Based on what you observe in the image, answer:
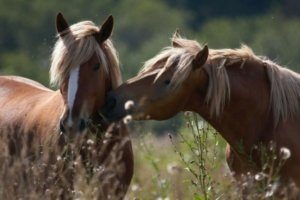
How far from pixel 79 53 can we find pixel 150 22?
44.3 m

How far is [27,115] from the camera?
424 inches

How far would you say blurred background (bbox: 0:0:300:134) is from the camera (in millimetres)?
43750

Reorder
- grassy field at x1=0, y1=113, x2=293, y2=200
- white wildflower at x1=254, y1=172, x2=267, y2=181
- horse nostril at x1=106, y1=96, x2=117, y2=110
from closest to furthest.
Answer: white wildflower at x1=254, y1=172, x2=267, y2=181
grassy field at x1=0, y1=113, x2=293, y2=200
horse nostril at x1=106, y1=96, x2=117, y2=110

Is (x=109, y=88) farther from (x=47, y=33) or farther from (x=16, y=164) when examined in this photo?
(x=47, y=33)

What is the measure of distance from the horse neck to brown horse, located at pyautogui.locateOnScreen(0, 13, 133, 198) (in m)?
0.73

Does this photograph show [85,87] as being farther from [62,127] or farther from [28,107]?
[28,107]

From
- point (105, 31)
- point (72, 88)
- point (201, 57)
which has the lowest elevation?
point (72, 88)

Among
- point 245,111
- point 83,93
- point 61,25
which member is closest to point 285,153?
point 245,111

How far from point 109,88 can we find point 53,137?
560mm

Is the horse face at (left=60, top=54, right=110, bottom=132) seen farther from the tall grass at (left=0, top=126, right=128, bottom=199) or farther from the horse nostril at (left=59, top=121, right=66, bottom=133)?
the tall grass at (left=0, top=126, right=128, bottom=199)

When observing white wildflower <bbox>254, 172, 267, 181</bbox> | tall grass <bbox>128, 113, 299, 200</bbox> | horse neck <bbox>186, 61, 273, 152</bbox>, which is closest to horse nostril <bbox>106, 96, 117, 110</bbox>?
tall grass <bbox>128, 113, 299, 200</bbox>

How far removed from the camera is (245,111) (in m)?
9.73

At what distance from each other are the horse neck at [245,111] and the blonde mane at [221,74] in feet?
0.18

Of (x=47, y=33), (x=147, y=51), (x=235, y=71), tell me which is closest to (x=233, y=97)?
(x=235, y=71)
